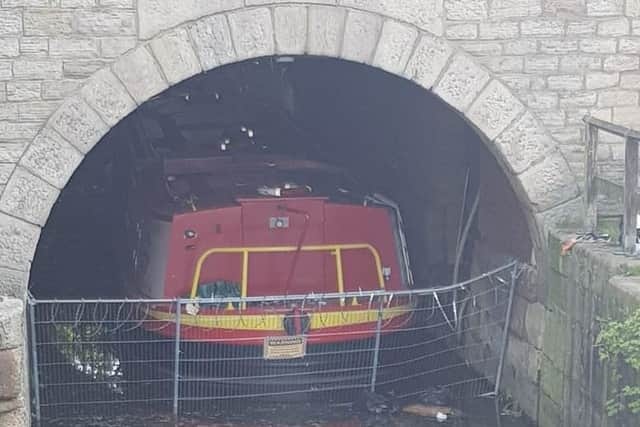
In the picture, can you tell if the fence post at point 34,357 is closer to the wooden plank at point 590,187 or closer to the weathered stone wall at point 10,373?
the weathered stone wall at point 10,373

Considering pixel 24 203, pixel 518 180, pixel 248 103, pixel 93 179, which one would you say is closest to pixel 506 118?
pixel 518 180

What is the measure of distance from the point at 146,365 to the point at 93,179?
455 centimetres

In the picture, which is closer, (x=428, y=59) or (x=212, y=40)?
(x=212, y=40)

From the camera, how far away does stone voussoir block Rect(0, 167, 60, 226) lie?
740 cm

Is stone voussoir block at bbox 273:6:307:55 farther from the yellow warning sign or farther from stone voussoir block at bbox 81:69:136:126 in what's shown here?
the yellow warning sign

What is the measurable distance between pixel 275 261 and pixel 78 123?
88.9 inches

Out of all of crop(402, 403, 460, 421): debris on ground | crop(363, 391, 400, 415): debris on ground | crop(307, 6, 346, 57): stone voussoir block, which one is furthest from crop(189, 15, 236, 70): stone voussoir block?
crop(402, 403, 460, 421): debris on ground

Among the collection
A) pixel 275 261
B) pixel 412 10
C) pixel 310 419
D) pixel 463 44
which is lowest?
pixel 310 419

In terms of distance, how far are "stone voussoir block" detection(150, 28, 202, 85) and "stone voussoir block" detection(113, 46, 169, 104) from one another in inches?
2.1

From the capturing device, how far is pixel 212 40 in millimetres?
7691

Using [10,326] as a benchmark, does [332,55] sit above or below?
above

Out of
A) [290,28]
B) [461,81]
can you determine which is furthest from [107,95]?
[461,81]

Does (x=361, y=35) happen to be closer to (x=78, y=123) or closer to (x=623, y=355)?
(x=78, y=123)

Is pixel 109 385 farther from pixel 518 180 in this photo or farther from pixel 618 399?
pixel 618 399
